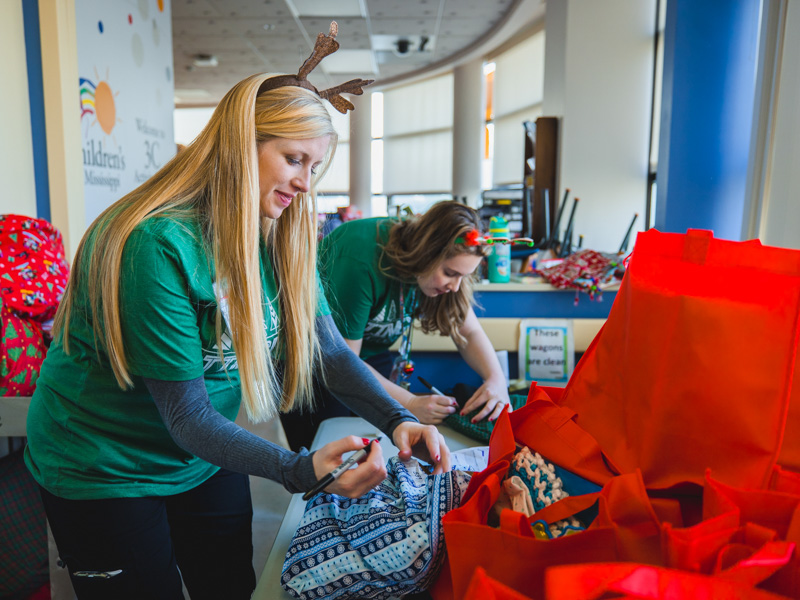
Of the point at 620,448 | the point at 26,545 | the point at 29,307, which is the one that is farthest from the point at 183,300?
the point at 26,545

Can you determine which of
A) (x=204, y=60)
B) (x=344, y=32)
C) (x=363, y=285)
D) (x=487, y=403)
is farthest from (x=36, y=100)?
(x=204, y=60)

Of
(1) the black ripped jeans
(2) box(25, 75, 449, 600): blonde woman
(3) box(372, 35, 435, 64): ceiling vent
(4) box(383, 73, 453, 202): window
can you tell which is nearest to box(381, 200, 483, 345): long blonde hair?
(2) box(25, 75, 449, 600): blonde woman

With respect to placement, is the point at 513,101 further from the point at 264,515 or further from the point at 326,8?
the point at 264,515

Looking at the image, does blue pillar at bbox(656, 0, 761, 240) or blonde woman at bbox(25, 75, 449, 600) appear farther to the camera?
blue pillar at bbox(656, 0, 761, 240)

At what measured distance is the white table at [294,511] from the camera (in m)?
0.82

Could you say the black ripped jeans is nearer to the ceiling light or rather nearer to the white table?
the white table

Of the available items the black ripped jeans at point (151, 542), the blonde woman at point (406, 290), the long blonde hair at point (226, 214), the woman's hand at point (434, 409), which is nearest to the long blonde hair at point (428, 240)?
the blonde woman at point (406, 290)

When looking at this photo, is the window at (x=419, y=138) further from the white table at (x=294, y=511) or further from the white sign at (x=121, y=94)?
the white table at (x=294, y=511)

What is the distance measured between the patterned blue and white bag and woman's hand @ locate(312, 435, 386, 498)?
0.11ft

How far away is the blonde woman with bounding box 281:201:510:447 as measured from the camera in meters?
1.57

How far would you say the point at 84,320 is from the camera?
968 mm

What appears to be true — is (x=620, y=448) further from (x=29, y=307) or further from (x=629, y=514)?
(x=29, y=307)

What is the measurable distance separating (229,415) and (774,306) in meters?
0.93

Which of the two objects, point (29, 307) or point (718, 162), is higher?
point (718, 162)
